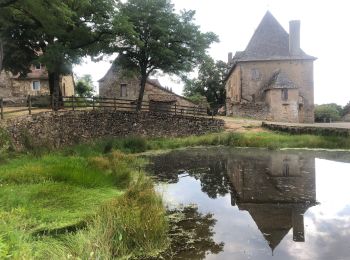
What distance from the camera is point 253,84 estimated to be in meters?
48.4

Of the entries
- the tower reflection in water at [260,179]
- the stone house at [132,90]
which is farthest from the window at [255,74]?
the tower reflection in water at [260,179]

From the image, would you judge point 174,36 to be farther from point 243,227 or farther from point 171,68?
point 243,227

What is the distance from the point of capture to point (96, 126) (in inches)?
1142

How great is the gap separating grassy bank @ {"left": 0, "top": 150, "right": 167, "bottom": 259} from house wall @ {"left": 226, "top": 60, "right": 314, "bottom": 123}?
35.5m

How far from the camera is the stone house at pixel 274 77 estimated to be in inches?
1758

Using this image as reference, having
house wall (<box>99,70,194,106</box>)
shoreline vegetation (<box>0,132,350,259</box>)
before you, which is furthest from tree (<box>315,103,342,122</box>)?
shoreline vegetation (<box>0,132,350,259</box>)

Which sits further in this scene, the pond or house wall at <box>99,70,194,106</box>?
house wall at <box>99,70,194,106</box>

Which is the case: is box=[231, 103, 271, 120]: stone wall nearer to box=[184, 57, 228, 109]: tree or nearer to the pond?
box=[184, 57, 228, 109]: tree

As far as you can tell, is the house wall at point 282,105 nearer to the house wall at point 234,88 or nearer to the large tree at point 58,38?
the house wall at point 234,88

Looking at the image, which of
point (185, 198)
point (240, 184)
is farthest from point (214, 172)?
point (185, 198)

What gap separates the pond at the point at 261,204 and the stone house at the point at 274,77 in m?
24.2

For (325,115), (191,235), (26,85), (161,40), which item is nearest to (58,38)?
(161,40)

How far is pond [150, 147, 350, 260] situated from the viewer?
793 cm

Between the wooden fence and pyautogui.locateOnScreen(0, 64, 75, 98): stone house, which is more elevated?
pyautogui.locateOnScreen(0, 64, 75, 98): stone house
